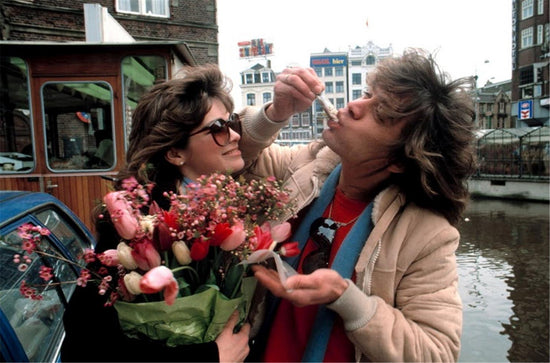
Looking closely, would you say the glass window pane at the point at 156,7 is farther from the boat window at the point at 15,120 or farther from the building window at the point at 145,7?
the boat window at the point at 15,120

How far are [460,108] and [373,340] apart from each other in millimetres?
871

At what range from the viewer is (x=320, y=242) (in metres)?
1.57

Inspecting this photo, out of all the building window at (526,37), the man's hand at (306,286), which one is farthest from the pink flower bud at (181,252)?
the building window at (526,37)

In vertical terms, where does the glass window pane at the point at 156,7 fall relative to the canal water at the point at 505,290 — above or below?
above

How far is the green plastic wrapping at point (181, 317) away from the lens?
114 centimetres

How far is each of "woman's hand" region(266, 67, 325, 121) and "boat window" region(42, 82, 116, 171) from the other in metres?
4.43

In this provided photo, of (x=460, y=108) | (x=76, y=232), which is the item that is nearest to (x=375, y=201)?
(x=460, y=108)

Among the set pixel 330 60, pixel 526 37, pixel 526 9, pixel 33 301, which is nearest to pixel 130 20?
pixel 33 301

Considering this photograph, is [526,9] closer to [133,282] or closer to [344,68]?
[344,68]

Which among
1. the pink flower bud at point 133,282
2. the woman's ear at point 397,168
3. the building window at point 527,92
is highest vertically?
the building window at point 527,92

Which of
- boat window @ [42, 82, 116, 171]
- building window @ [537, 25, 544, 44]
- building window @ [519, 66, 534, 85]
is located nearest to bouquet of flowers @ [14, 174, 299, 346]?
boat window @ [42, 82, 116, 171]

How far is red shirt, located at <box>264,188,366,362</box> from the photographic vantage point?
4.76ft

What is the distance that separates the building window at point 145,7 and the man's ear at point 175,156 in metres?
14.4

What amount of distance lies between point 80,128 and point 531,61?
124 feet
